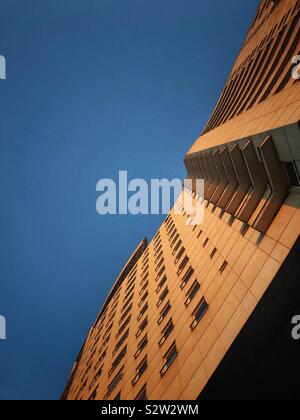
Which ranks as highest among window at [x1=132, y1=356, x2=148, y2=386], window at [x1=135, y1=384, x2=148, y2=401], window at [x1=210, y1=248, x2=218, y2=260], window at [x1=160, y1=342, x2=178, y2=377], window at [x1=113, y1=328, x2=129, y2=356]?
window at [x1=210, y1=248, x2=218, y2=260]

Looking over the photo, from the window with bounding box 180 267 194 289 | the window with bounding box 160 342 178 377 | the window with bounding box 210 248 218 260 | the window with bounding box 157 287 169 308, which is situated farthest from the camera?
the window with bounding box 157 287 169 308

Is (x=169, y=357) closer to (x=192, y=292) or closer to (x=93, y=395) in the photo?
(x=192, y=292)

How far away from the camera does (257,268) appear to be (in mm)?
10023

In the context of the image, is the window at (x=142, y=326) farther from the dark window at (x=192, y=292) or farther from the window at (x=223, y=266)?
the window at (x=223, y=266)

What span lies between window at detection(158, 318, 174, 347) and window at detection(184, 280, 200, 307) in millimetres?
1546

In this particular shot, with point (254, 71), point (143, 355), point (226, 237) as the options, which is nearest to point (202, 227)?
point (226, 237)

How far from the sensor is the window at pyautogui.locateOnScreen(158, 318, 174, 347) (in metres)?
15.7

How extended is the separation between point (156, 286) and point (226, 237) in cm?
1152

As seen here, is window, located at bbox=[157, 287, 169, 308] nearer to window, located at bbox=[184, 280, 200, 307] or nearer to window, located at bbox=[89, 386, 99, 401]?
window, located at bbox=[184, 280, 200, 307]

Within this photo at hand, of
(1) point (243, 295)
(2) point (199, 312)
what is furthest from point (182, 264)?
(1) point (243, 295)

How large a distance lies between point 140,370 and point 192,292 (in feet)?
17.5

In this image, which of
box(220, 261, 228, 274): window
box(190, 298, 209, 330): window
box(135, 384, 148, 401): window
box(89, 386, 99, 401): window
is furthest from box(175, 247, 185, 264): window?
box(89, 386, 99, 401): window
